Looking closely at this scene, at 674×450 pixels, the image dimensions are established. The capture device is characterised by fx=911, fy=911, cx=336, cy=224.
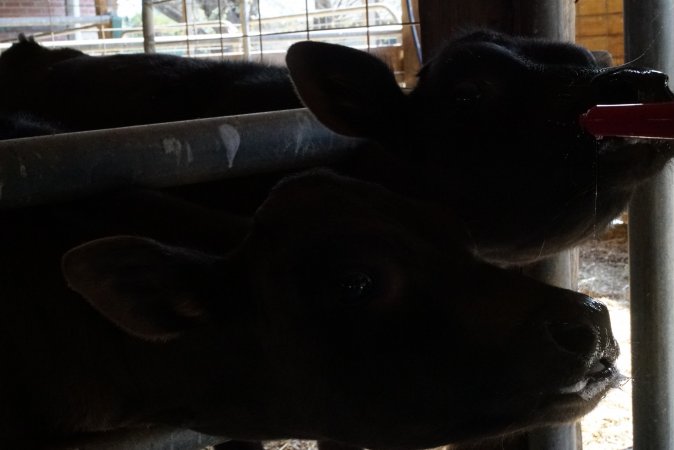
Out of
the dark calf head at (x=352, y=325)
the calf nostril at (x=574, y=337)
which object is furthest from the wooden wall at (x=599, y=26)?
the calf nostril at (x=574, y=337)

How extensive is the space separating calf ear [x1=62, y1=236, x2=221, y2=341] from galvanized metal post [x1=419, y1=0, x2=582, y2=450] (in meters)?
1.22

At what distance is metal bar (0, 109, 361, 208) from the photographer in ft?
5.12

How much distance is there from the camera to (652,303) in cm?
201

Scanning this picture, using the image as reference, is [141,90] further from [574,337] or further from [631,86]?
[574,337]

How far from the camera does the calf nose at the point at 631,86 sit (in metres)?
1.81

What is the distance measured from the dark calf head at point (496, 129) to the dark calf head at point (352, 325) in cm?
59

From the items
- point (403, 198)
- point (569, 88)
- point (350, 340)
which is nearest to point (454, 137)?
point (569, 88)

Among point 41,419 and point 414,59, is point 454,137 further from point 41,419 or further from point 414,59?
point 414,59

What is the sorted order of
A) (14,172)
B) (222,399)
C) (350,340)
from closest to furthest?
(14,172) < (350,340) < (222,399)

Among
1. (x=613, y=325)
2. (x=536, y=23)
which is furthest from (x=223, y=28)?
(x=536, y=23)

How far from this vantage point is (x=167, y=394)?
1.85 metres

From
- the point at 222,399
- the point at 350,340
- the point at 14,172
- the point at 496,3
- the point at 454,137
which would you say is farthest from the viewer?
the point at 496,3

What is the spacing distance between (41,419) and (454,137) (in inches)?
51.2

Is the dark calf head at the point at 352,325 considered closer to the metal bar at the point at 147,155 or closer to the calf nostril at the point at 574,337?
the calf nostril at the point at 574,337
